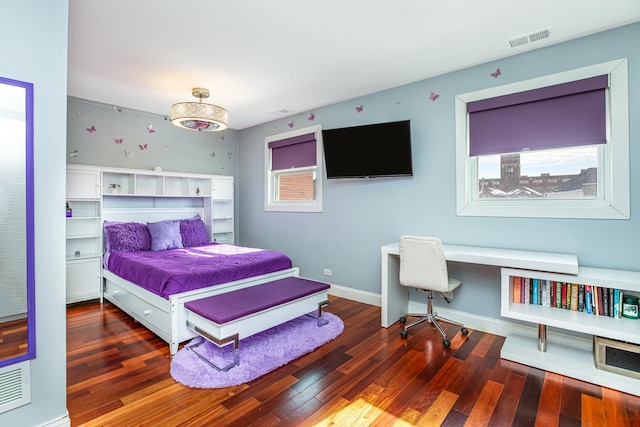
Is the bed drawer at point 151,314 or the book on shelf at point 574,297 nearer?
the book on shelf at point 574,297

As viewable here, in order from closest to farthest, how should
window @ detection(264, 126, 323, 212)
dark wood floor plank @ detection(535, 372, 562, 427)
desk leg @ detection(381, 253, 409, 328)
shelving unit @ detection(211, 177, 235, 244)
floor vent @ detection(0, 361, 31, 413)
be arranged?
floor vent @ detection(0, 361, 31, 413) < dark wood floor plank @ detection(535, 372, 562, 427) < desk leg @ detection(381, 253, 409, 328) < window @ detection(264, 126, 323, 212) < shelving unit @ detection(211, 177, 235, 244)

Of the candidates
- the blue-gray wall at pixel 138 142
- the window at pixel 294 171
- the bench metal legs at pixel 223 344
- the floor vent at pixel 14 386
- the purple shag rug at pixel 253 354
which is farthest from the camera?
the window at pixel 294 171

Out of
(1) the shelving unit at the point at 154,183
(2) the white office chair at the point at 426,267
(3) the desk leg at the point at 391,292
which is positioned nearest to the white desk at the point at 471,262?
(3) the desk leg at the point at 391,292

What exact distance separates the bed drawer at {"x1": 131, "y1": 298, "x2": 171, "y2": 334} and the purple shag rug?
0.90ft

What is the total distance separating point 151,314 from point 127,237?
1.52m

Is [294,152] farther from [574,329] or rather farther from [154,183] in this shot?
[574,329]

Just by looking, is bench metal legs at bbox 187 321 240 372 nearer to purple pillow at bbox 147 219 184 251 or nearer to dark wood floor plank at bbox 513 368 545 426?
dark wood floor plank at bbox 513 368 545 426

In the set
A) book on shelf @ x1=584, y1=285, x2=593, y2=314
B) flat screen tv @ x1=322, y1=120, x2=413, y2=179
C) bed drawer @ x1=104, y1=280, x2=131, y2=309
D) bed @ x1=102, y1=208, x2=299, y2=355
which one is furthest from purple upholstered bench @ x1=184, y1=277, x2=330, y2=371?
book on shelf @ x1=584, y1=285, x2=593, y2=314

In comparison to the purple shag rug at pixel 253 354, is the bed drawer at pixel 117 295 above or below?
above

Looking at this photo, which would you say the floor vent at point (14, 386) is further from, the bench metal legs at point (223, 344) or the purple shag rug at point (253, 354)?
the bench metal legs at point (223, 344)

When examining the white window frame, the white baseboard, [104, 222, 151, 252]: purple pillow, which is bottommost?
the white baseboard

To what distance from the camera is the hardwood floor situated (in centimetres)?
179

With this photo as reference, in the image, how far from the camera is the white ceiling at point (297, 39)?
2.13m

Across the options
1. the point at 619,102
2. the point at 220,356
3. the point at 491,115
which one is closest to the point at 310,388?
the point at 220,356
